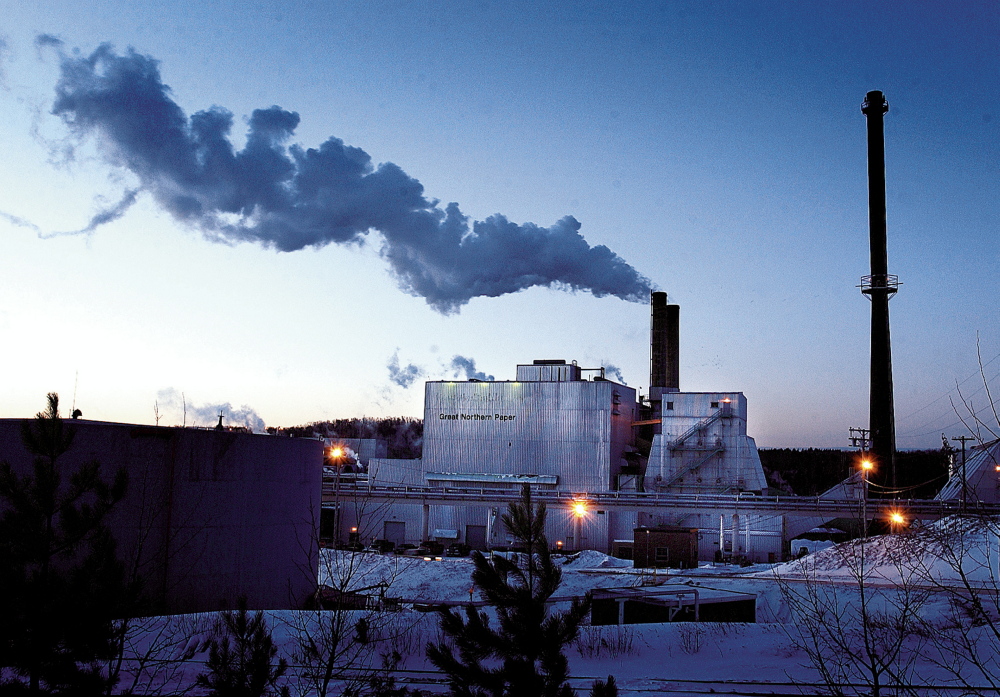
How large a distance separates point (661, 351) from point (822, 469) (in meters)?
53.3

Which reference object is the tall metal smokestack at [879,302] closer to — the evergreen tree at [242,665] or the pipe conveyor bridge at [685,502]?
the pipe conveyor bridge at [685,502]

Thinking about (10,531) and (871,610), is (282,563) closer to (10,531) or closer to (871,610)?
(10,531)

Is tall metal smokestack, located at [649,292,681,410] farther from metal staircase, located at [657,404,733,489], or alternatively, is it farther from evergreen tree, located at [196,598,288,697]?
evergreen tree, located at [196,598,288,697]

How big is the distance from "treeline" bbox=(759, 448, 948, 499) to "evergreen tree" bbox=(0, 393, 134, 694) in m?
70.3

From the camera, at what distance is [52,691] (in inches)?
301

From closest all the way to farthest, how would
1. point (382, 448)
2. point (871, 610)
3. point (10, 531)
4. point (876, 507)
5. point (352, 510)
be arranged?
point (10, 531) < point (871, 610) < point (876, 507) < point (352, 510) < point (382, 448)

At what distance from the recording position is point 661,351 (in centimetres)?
5931

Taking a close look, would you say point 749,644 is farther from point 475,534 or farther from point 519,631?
point 475,534

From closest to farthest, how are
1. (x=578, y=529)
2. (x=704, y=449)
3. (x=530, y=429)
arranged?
(x=578, y=529)
(x=704, y=449)
(x=530, y=429)

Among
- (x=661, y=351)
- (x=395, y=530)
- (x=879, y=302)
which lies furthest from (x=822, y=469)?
(x=395, y=530)

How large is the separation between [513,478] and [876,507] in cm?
2192

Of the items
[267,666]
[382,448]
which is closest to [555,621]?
[267,666]

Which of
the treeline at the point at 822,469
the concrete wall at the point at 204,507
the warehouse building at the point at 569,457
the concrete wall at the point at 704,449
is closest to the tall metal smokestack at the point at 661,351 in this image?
the warehouse building at the point at 569,457

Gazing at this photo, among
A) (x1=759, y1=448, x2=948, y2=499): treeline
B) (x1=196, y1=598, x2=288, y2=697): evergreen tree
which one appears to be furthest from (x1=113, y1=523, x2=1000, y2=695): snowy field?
(x1=759, y1=448, x2=948, y2=499): treeline
